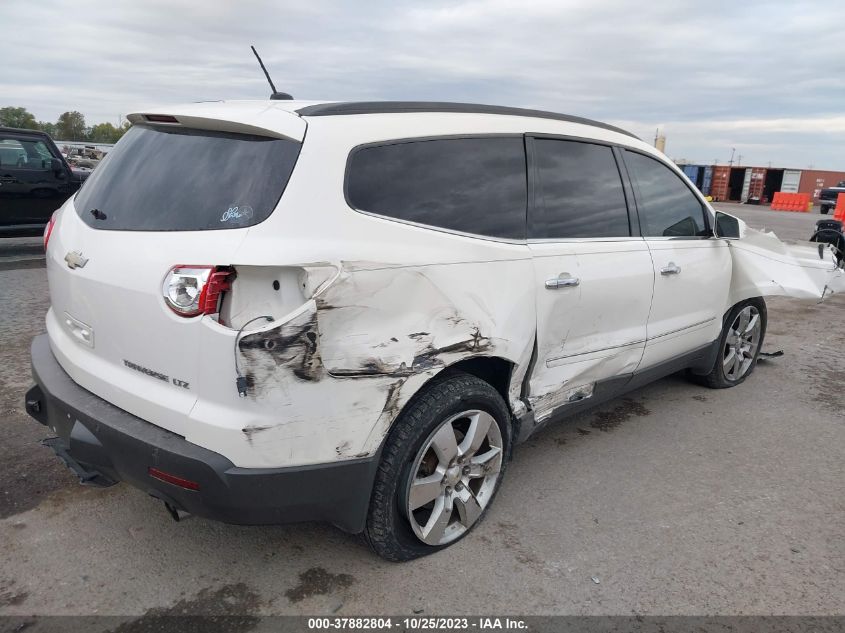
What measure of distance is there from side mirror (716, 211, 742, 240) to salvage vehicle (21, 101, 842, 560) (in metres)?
1.44

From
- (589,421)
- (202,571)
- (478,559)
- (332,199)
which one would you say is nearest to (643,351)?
(589,421)

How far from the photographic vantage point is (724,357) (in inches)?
189

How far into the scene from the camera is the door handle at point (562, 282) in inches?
117

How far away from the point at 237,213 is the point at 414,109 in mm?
934

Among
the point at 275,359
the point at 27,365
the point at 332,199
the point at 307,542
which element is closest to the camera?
the point at 275,359

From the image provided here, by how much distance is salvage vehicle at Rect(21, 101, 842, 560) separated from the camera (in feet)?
6.85

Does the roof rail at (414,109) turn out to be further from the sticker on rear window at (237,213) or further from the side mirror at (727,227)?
the side mirror at (727,227)

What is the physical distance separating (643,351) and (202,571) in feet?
8.51

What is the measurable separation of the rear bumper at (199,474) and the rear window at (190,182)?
713 mm

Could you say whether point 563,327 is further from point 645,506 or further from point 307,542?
point 307,542

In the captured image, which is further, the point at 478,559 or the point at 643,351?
the point at 643,351

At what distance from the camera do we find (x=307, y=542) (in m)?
2.82

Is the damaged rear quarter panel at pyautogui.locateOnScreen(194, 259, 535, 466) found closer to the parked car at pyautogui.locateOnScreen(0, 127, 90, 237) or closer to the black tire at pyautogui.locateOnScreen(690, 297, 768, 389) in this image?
the black tire at pyautogui.locateOnScreen(690, 297, 768, 389)

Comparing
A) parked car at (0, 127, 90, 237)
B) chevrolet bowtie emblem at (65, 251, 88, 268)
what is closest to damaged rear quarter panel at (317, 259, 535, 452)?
chevrolet bowtie emblem at (65, 251, 88, 268)
